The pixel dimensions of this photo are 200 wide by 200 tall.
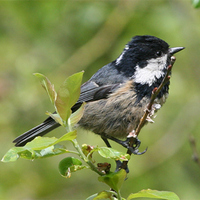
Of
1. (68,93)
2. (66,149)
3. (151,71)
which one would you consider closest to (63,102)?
(68,93)

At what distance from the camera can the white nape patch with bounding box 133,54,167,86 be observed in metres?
3.03

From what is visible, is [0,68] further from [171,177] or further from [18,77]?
[171,177]

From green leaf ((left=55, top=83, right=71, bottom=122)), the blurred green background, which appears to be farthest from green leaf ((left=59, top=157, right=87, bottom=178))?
the blurred green background

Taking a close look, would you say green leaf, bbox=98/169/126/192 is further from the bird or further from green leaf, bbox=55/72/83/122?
the bird

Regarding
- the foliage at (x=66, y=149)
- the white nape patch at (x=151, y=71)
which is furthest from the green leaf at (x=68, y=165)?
the white nape patch at (x=151, y=71)

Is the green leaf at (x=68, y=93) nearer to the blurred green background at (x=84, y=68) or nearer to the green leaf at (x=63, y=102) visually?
the green leaf at (x=63, y=102)

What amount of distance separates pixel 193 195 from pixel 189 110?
1215 mm

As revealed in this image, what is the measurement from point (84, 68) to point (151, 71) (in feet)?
6.33

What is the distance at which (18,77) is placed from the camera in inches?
189

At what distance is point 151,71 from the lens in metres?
3.08

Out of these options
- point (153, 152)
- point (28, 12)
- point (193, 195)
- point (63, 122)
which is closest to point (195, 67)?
point (153, 152)

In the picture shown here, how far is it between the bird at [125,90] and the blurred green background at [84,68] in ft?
4.57

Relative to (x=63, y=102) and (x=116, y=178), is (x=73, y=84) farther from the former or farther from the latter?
(x=116, y=178)

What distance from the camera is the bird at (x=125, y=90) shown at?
3.00 metres
